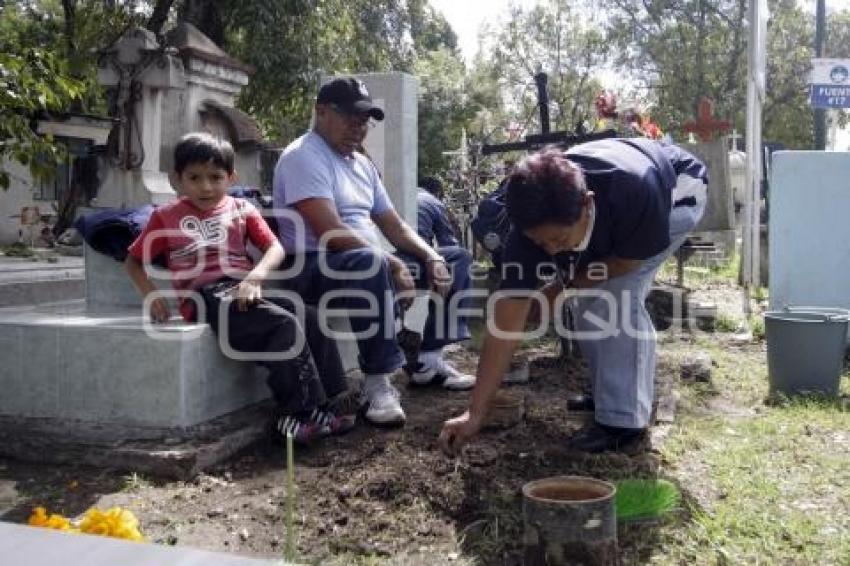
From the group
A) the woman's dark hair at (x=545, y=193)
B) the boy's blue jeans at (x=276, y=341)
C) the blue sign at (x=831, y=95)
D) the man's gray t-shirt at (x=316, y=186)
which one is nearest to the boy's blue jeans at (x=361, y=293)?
the man's gray t-shirt at (x=316, y=186)

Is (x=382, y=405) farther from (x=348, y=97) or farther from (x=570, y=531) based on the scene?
(x=570, y=531)

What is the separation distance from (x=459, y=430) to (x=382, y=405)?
79 cm

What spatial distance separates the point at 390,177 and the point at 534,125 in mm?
18665

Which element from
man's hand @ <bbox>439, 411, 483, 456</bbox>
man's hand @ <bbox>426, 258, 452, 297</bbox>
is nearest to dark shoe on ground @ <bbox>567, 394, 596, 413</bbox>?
man's hand @ <bbox>426, 258, 452, 297</bbox>

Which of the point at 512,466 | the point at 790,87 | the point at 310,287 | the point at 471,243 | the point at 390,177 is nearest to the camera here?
the point at 512,466

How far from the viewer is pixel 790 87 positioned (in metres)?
26.4

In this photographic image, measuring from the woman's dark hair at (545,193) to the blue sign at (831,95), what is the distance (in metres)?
8.37

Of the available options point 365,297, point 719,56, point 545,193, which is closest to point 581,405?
point 365,297

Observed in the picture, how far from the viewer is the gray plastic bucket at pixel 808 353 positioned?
14.5ft

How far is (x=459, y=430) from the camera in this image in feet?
8.98

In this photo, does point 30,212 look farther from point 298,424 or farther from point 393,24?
point 298,424

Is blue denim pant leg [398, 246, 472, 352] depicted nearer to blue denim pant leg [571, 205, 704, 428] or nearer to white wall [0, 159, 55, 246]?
blue denim pant leg [571, 205, 704, 428]

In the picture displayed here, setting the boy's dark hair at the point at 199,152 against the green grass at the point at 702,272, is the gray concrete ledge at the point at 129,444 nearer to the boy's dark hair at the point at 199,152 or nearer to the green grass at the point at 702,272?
the boy's dark hair at the point at 199,152

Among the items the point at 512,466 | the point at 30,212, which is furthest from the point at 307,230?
the point at 30,212
